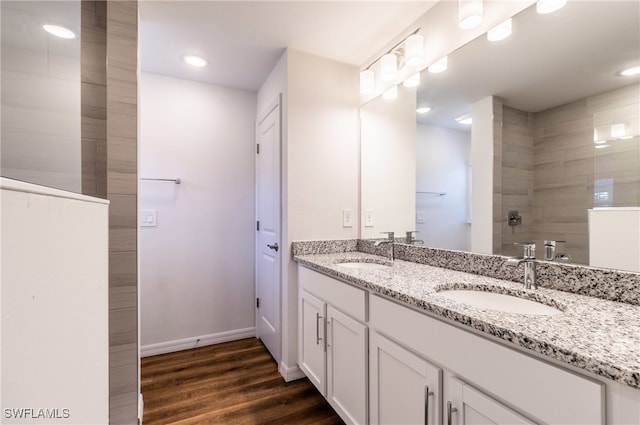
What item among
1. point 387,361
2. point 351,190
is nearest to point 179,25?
point 351,190

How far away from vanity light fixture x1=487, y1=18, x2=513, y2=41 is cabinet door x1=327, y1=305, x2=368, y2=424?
58.1 inches

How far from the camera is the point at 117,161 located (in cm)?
142

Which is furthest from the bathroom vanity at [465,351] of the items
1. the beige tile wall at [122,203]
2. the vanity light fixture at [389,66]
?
the vanity light fixture at [389,66]

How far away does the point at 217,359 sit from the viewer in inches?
88.0

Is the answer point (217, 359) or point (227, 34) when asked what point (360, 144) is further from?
point (217, 359)

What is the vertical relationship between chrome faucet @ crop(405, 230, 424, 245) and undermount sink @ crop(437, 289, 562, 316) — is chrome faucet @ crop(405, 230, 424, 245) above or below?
above

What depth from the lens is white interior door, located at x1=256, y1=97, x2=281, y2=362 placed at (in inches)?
83.1

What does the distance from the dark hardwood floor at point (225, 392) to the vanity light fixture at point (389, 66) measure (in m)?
2.11

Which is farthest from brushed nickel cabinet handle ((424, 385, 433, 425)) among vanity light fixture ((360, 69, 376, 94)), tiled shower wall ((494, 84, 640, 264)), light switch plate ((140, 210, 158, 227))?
light switch plate ((140, 210, 158, 227))

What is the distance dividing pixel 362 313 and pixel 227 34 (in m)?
1.87

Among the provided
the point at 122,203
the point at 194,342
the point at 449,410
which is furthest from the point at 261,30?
the point at 194,342

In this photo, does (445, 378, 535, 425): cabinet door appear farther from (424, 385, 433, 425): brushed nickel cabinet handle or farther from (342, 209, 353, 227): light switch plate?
(342, 209, 353, 227): light switch plate

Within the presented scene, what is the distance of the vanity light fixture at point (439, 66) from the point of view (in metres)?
1.57

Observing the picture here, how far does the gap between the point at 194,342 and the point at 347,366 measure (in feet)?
5.42
